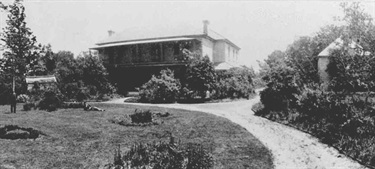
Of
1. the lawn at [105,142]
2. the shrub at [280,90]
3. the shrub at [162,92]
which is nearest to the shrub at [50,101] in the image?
the lawn at [105,142]

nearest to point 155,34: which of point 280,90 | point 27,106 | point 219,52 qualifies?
point 219,52

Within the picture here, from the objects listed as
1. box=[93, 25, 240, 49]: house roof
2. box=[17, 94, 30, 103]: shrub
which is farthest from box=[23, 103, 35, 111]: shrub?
box=[93, 25, 240, 49]: house roof

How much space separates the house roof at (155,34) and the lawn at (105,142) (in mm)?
20608

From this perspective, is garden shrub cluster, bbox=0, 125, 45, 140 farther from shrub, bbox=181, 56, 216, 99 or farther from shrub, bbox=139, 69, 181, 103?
shrub, bbox=181, 56, 216, 99

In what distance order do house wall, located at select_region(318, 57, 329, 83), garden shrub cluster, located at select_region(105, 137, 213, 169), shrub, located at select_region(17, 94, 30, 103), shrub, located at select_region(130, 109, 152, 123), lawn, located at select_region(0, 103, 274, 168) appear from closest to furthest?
garden shrub cluster, located at select_region(105, 137, 213, 169) → lawn, located at select_region(0, 103, 274, 168) → shrub, located at select_region(130, 109, 152, 123) → shrub, located at select_region(17, 94, 30, 103) → house wall, located at select_region(318, 57, 329, 83)

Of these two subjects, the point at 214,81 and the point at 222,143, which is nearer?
the point at 222,143

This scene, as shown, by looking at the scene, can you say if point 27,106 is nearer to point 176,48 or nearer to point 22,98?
point 22,98

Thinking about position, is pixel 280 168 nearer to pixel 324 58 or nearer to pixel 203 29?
pixel 324 58

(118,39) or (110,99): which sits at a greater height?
(118,39)

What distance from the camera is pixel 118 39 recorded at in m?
39.4

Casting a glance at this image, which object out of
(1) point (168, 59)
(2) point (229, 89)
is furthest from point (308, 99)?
(1) point (168, 59)

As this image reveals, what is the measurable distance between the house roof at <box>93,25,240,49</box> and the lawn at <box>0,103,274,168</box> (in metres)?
20.6

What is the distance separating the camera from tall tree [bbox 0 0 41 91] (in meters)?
27.7

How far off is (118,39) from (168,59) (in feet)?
27.2
